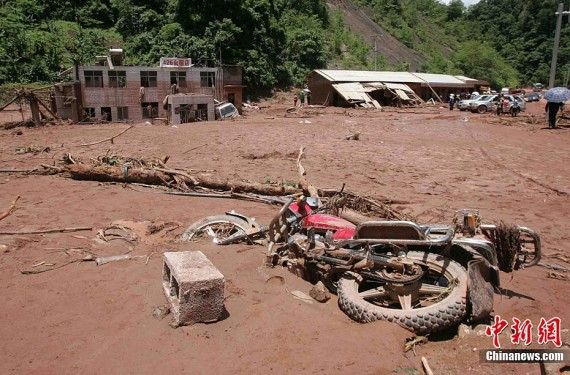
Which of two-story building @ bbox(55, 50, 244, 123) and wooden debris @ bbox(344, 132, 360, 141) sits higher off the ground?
two-story building @ bbox(55, 50, 244, 123)

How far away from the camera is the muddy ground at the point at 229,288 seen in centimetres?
354

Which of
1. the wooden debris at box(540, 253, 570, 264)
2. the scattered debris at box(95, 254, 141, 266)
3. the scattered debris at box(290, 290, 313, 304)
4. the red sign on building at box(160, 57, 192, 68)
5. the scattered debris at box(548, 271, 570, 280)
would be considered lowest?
the wooden debris at box(540, 253, 570, 264)

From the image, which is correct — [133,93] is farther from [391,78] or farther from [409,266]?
[409,266]

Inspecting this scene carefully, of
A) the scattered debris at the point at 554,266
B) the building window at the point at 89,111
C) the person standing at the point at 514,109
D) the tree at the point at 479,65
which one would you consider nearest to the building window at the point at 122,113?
the building window at the point at 89,111

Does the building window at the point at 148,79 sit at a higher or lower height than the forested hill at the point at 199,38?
lower

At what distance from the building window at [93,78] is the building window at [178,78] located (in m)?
4.76

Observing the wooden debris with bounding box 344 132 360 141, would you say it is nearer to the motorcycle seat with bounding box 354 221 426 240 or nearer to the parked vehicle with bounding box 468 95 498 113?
the motorcycle seat with bounding box 354 221 426 240

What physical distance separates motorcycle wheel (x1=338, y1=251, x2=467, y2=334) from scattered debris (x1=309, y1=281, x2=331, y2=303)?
198 millimetres

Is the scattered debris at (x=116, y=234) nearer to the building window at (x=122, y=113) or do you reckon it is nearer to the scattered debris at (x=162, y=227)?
the scattered debris at (x=162, y=227)

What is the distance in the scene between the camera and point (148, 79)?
101 ft

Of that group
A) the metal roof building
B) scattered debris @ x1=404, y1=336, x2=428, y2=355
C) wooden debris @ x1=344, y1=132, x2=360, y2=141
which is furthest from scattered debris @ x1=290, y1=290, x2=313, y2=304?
the metal roof building

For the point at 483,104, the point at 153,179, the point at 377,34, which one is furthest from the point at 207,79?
the point at 377,34

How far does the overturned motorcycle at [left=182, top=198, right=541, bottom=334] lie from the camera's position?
4051 mm

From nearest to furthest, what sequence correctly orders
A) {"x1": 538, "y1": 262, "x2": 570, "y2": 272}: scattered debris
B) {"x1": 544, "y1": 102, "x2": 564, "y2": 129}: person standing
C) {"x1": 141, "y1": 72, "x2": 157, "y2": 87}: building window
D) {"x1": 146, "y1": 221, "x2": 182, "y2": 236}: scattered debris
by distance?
1. {"x1": 538, "y1": 262, "x2": 570, "y2": 272}: scattered debris
2. {"x1": 146, "y1": 221, "x2": 182, "y2": 236}: scattered debris
3. {"x1": 544, "y1": 102, "x2": 564, "y2": 129}: person standing
4. {"x1": 141, "y1": 72, "x2": 157, "y2": 87}: building window
